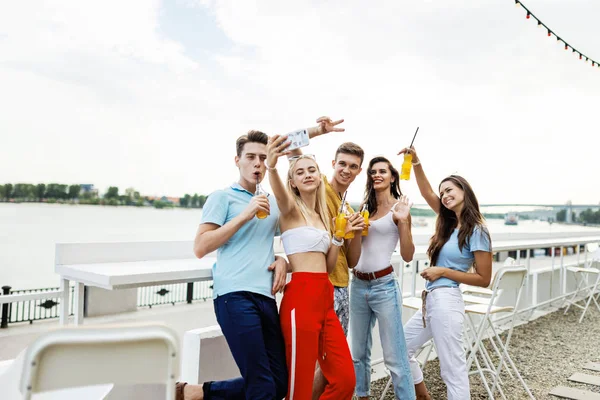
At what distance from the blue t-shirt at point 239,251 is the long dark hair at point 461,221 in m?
1.17

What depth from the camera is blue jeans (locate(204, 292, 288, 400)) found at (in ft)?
5.23

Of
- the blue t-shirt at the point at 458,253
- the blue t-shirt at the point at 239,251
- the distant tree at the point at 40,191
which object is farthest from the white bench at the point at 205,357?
the distant tree at the point at 40,191

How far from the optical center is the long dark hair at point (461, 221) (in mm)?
2428

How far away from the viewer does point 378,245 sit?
2309 mm

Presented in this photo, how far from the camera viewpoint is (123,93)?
42.1 meters

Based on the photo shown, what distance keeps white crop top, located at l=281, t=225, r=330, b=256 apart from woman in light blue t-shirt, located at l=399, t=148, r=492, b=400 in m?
0.81

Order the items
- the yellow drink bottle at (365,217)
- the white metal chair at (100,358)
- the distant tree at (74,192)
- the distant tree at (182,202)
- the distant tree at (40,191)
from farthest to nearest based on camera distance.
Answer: the distant tree at (40,191) → the distant tree at (74,192) → the distant tree at (182,202) → the yellow drink bottle at (365,217) → the white metal chair at (100,358)

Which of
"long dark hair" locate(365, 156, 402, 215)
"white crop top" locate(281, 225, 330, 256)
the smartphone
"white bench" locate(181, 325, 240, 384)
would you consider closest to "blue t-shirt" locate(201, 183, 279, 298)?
"white crop top" locate(281, 225, 330, 256)

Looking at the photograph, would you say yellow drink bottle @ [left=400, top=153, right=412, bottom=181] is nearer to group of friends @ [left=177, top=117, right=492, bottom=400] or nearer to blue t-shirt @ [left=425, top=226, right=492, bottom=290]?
group of friends @ [left=177, top=117, right=492, bottom=400]

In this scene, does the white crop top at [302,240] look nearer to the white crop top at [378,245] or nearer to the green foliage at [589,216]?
the white crop top at [378,245]

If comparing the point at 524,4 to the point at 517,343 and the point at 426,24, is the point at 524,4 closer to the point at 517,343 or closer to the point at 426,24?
the point at 517,343

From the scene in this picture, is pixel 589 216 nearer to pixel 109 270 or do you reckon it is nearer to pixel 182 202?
pixel 182 202

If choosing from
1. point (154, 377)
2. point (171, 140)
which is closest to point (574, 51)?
point (154, 377)

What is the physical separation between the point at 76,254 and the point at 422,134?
5.85ft
